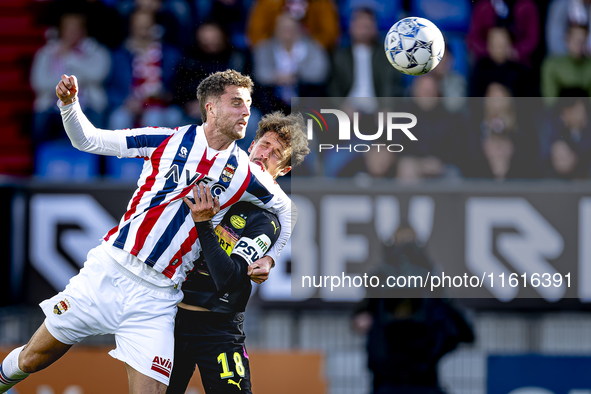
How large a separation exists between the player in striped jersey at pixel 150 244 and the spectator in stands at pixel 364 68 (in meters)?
3.69

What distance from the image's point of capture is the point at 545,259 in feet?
22.0

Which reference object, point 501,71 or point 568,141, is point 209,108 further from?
point 501,71

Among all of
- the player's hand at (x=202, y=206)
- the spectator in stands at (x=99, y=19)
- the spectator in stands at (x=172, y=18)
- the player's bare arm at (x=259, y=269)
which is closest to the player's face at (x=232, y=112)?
the player's hand at (x=202, y=206)

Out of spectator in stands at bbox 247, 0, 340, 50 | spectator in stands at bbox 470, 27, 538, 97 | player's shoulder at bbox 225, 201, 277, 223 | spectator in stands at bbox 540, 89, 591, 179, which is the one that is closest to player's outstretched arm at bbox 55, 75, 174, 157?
player's shoulder at bbox 225, 201, 277, 223

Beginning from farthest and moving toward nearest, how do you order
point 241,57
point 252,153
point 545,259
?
point 241,57 → point 545,259 → point 252,153

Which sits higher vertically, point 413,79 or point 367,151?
point 413,79

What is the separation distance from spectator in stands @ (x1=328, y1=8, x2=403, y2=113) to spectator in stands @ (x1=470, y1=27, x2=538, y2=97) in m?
0.95

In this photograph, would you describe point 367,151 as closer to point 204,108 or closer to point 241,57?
point 241,57

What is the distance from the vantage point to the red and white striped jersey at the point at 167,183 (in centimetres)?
408

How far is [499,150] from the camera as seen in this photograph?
274 inches

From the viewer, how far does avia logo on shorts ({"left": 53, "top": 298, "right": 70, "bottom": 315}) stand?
4094mm

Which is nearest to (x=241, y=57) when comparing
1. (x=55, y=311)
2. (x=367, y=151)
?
(x=367, y=151)

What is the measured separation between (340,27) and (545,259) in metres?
4.07

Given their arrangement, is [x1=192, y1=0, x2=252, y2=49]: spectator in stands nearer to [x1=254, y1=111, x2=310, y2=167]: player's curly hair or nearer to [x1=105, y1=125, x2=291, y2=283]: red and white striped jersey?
[x1=254, y1=111, x2=310, y2=167]: player's curly hair
